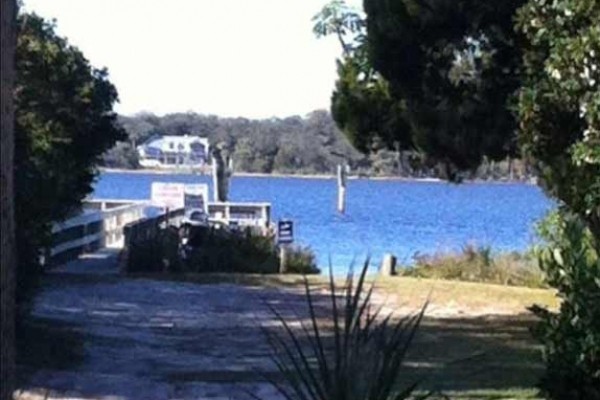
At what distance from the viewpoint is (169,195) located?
4391 centimetres

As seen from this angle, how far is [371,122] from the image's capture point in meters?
20.1

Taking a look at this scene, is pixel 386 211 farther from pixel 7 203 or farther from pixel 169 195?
pixel 7 203

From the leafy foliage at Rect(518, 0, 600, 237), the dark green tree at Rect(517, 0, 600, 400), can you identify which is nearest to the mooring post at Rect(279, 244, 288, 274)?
the dark green tree at Rect(517, 0, 600, 400)

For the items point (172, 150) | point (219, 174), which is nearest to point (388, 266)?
point (219, 174)

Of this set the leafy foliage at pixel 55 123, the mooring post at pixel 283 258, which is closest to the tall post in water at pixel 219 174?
the mooring post at pixel 283 258

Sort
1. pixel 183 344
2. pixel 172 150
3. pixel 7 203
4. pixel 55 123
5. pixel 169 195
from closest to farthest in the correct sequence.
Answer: pixel 7 203, pixel 183 344, pixel 55 123, pixel 169 195, pixel 172 150

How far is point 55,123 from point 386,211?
44.4 meters

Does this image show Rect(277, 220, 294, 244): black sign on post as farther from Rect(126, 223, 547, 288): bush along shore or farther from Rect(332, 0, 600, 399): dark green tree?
Rect(332, 0, 600, 399): dark green tree

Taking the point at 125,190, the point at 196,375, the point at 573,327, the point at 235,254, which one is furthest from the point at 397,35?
the point at 125,190

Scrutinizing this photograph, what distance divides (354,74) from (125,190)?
5473 centimetres

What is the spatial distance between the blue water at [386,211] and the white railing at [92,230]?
3.17 ft

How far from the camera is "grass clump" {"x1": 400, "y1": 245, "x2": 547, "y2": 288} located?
28016 mm

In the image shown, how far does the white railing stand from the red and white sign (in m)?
0.87

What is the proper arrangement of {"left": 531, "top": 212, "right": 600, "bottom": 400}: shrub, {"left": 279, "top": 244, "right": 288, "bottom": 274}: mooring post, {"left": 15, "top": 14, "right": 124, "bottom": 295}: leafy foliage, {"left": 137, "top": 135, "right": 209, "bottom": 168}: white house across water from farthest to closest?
{"left": 137, "top": 135, "right": 209, "bottom": 168}: white house across water → {"left": 279, "top": 244, "right": 288, "bottom": 274}: mooring post → {"left": 15, "top": 14, "right": 124, "bottom": 295}: leafy foliage → {"left": 531, "top": 212, "right": 600, "bottom": 400}: shrub
